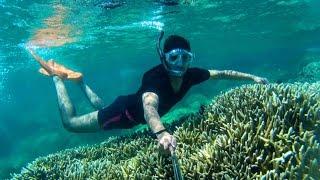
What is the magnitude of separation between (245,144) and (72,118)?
303 inches

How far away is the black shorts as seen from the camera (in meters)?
9.10

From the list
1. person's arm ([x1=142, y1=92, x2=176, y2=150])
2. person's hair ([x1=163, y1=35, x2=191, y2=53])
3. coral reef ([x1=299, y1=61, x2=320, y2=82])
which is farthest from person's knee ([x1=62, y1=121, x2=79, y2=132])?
coral reef ([x1=299, y1=61, x2=320, y2=82])

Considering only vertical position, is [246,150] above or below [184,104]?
above

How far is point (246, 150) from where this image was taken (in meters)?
5.12

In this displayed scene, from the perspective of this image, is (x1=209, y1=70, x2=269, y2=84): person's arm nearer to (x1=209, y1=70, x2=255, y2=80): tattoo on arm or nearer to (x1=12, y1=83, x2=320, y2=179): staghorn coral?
(x1=209, y1=70, x2=255, y2=80): tattoo on arm

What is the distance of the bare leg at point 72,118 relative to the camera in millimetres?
10503

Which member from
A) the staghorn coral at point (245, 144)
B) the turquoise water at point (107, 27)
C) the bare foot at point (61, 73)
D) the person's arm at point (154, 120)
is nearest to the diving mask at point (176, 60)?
the person's arm at point (154, 120)

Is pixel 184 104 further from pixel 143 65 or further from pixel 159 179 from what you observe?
pixel 143 65

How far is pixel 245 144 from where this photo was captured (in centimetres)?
518

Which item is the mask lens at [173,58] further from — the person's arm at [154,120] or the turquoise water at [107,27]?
the turquoise water at [107,27]

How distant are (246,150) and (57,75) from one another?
9.87 m

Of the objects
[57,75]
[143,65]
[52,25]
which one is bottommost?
[143,65]

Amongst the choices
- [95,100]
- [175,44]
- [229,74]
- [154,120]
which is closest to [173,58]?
[175,44]

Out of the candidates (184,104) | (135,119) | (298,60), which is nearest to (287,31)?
(298,60)
